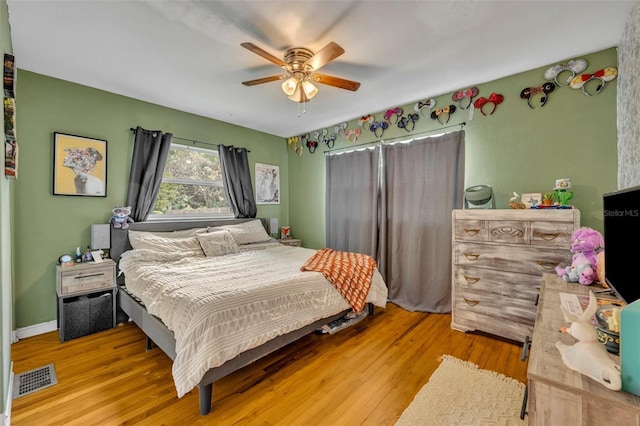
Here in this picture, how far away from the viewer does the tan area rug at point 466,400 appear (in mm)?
1547

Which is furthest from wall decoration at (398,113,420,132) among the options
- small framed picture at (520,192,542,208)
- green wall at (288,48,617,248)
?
small framed picture at (520,192,542,208)

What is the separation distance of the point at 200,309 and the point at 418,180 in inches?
107

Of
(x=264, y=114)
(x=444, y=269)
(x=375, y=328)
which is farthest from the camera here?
(x=264, y=114)

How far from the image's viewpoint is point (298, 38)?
79.3 inches

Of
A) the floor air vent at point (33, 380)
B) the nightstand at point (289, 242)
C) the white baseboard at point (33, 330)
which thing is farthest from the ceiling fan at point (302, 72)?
the white baseboard at point (33, 330)

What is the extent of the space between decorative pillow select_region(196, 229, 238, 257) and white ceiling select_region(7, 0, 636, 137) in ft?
5.51

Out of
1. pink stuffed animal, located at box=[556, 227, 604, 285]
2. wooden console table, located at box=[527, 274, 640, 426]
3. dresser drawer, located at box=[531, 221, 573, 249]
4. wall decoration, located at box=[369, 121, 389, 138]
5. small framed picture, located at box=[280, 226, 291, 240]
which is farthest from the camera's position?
small framed picture, located at box=[280, 226, 291, 240]

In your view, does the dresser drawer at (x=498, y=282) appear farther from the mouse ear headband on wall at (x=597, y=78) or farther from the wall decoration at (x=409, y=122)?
the wall decoration at (x=409, y=122)

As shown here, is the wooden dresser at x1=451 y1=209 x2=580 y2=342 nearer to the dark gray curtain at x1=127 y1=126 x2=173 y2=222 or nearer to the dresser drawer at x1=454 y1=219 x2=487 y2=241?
the dresser drawer at x1=454 y1=219 x2=487 y2=241

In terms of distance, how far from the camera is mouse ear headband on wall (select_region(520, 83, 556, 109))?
8.05 feet

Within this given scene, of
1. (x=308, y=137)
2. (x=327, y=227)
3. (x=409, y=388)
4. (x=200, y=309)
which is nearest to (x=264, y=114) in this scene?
(x=308, y=137)

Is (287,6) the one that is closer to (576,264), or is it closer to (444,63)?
(444,63)

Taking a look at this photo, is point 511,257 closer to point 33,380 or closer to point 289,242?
point 289,242

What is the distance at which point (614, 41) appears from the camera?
2.11 meters
